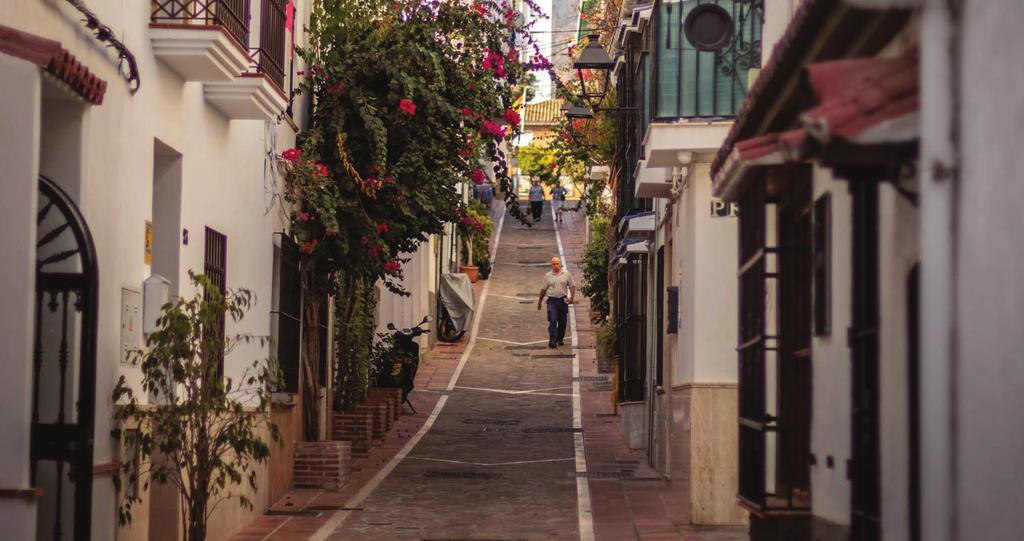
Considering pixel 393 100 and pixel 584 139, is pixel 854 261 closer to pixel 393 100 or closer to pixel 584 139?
pixel 393 100

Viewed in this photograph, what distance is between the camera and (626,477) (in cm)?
1861

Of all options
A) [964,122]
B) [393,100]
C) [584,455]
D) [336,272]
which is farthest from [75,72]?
[584,455]

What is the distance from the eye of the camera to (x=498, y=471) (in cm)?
1902

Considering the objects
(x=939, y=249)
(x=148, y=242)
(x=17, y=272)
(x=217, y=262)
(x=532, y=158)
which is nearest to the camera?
(x=939, y=249)

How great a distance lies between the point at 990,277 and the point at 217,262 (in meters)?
9.43

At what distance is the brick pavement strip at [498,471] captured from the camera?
14.6 m

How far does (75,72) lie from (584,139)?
2044 cm

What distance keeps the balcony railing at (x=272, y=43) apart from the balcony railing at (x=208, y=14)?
0.47m

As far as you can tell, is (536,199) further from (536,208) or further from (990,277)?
(990,277)

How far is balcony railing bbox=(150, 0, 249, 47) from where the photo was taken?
38.5 ft

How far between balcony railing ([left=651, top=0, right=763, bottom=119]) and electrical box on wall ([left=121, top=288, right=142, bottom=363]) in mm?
6476

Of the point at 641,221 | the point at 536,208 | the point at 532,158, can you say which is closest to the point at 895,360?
the point at 641,221

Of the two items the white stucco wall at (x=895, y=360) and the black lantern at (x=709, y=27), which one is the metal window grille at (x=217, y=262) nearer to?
the black lantern at (x=709, y=27)

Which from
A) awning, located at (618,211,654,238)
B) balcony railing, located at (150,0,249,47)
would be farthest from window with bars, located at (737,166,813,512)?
awning, located at (618,211,654,238)
